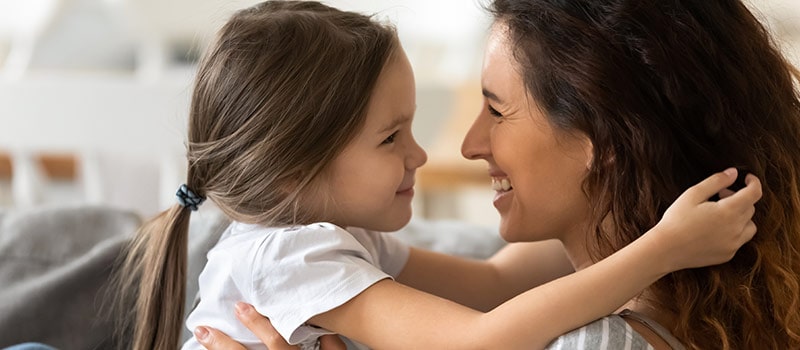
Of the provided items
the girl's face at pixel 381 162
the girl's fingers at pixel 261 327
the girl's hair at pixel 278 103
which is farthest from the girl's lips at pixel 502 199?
the girl's fingers at pixel 261 327

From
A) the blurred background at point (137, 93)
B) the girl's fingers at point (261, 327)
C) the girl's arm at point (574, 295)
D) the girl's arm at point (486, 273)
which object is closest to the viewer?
the girl's arm at point (574, 295)

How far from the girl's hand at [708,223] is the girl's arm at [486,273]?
0.42m

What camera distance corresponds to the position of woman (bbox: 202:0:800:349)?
133 cm

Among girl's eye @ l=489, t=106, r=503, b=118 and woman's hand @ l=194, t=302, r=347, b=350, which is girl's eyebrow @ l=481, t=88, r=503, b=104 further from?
woman's hand @ l=194, t=302, r=347, b=350

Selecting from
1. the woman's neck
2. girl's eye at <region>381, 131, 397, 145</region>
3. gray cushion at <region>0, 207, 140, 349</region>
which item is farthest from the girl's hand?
gray cushion at <region>0, 207, 140, 349</region>

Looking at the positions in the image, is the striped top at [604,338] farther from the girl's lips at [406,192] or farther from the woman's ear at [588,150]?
the girl's lips at [406,192]

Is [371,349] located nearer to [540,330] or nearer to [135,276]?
[540,330]

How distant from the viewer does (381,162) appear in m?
1.46

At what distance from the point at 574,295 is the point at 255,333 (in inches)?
15.3

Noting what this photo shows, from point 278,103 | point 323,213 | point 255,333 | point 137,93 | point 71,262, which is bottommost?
point 137,93

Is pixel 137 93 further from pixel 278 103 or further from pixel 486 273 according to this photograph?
pixel 278 103

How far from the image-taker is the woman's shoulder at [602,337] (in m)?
1.24

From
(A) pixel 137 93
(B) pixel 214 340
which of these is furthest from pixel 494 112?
(A) pixel 137 93

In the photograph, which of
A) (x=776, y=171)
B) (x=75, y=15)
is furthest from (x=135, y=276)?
(x=75, y=15)
